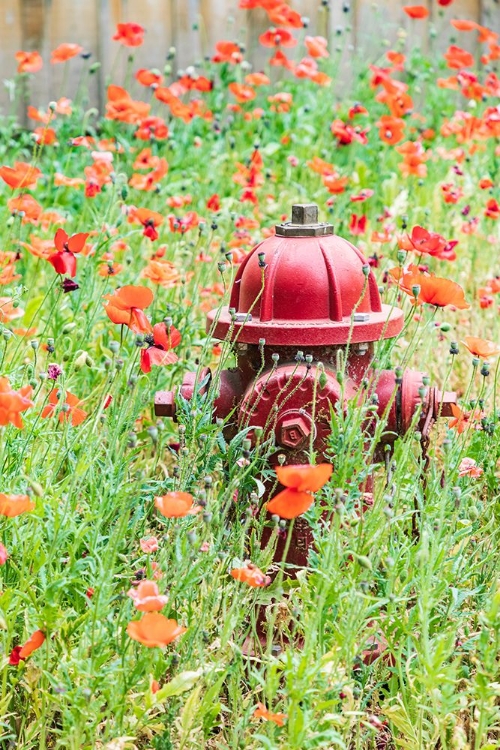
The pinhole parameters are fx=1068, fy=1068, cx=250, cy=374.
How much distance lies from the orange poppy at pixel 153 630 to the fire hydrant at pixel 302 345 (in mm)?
575

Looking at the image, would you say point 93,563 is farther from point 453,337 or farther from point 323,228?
point 453,337

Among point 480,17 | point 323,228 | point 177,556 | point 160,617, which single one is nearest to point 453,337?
point 323,228

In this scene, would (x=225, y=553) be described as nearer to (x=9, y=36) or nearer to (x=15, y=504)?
(x=15, y=504)

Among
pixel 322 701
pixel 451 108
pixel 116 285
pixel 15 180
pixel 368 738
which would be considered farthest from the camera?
pixel 451 108

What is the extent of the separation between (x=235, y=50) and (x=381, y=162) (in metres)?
0.79

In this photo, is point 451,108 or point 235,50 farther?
point 451,108

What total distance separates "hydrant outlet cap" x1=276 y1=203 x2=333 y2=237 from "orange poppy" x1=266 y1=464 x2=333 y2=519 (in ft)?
2.66

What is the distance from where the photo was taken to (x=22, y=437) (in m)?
2.12

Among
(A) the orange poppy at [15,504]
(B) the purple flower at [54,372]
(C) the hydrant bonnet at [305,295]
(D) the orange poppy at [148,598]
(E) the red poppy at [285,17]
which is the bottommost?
(D) the orange poppy at [148,598]

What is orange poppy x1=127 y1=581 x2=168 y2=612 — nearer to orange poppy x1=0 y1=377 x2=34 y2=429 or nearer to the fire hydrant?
orange poppy x1=0 y1=377 x2=34 y2=429

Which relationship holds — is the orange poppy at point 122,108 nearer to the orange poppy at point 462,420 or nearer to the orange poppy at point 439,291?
the orange poppy at point 462,420

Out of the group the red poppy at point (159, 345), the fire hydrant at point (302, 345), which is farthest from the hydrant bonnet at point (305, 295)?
the red poppy at point (159, 345)

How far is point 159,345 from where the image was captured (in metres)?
2.10

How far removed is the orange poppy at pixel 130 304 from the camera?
1875mm
